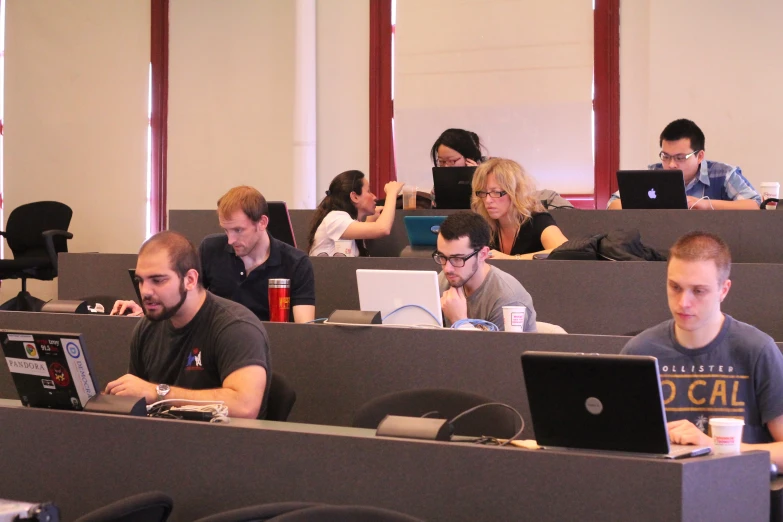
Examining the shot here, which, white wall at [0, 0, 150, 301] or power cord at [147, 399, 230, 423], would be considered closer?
power cord at [147, 399, 230, 423]

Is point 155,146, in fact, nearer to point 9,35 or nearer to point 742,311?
point 9,35

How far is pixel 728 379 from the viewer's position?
246 cm

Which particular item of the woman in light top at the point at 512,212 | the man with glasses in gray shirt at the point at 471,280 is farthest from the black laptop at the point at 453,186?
the man with glasses in gray shirt at the point at 471,280

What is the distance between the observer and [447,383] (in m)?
3.19

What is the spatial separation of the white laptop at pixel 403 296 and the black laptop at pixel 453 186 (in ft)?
5.47

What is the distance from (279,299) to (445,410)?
→ 1175 millimetres

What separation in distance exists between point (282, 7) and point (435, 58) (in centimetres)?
136

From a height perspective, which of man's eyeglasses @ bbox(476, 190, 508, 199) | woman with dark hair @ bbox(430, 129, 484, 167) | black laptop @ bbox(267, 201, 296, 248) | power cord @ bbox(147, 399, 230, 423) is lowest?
power cord @ bbox(147, 399, 230, 423)

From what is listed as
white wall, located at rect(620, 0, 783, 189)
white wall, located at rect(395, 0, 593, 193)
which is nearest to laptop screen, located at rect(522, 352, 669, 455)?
white wall, located at rect(620, 0, 783, 189)

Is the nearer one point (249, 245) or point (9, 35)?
point (249, 245)

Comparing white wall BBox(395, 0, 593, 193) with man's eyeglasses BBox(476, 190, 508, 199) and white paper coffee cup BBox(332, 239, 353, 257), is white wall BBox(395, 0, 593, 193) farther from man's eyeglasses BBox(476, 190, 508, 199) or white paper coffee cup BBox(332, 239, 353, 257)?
man's eyeglasses BBox(476, 190, 508, 199)

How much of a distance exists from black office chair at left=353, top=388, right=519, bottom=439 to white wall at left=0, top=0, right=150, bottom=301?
19.2ft

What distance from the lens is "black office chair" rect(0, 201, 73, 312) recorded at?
7.39 metres

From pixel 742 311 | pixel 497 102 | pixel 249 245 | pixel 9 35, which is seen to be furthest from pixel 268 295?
pixel 9 35
